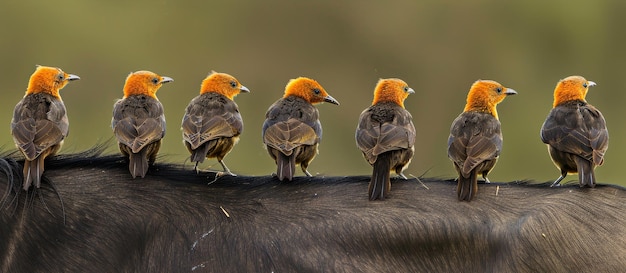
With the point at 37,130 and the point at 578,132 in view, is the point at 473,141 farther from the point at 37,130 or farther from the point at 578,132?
→ the point at 37,130

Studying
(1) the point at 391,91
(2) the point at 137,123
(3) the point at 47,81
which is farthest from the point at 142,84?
(1) the point at 391,91

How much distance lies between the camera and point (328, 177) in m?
2.94

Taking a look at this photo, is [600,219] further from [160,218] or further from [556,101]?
[160,218]

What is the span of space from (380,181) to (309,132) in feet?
1.14

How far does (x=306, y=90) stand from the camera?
3.68m

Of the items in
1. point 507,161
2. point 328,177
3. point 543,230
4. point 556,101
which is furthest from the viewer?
point 507,161

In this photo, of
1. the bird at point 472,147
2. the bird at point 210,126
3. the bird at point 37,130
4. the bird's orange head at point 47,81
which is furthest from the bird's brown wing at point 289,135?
the bird's orange head at point 47,81

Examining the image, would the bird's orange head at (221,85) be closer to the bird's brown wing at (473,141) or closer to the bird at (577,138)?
the bird's brown wing at (473,141)

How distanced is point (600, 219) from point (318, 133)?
0.86 metres

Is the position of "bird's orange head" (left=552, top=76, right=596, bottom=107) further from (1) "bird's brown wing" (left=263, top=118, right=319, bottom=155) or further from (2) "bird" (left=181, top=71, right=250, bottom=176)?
(2) "bird" (left=181, top=71, right=250, bottom=176)

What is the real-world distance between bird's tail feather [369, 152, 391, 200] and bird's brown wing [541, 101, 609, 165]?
18.7 inches

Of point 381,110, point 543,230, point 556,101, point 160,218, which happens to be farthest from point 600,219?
point 160,218

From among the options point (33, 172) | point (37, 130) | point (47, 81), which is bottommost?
point (33, 172)

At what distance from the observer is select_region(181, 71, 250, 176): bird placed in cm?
310
